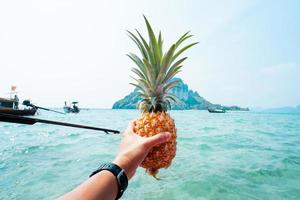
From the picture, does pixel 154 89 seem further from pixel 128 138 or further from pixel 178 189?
pixel 178 189

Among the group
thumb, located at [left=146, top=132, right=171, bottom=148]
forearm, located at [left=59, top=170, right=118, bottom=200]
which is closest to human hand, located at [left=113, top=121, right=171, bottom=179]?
thumb, located at [left=146, top=132, right=171, bottom=148]

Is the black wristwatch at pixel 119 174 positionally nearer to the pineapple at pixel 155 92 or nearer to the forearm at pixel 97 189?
the forearm at pixel 97 189

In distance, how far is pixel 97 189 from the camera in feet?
3.96

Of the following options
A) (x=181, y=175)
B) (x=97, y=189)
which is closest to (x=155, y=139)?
(x=97, y=189)

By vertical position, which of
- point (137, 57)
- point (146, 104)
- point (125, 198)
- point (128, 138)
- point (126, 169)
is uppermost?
point (137, 57)

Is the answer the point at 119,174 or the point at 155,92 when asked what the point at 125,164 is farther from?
the point at 155,92

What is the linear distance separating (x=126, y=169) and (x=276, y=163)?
43.0 ft

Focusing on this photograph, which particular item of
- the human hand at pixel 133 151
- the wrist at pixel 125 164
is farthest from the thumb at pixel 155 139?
the wrist at pixel 125 164

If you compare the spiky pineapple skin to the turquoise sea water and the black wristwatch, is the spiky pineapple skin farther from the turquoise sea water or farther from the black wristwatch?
the turquoise sea water

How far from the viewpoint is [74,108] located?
91812 mm

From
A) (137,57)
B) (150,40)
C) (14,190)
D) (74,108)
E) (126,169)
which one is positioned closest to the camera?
(126,169)

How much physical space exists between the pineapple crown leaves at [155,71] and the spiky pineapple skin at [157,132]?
21 cm

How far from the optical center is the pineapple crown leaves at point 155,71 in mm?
2221

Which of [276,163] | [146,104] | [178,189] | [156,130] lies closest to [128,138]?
[156,130]
